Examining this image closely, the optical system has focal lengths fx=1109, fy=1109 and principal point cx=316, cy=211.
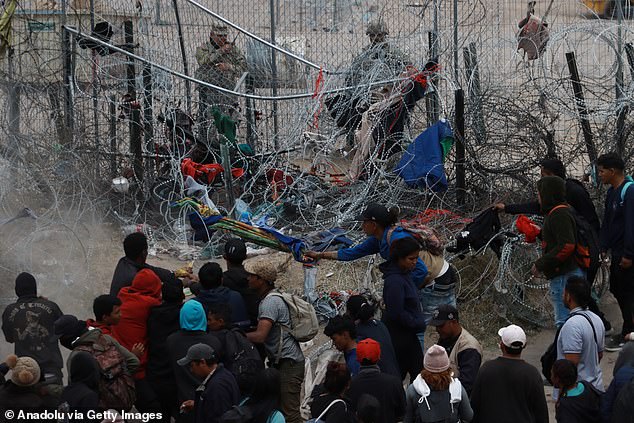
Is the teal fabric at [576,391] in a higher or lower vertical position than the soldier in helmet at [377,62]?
lower

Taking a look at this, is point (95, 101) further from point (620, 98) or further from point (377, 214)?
point (620, 98)

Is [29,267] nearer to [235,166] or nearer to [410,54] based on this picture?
[235,166]

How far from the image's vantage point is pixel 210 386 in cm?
582

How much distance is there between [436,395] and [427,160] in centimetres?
467

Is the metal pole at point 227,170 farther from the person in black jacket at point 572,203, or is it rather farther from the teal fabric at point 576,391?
the teal fabric at point 576,391

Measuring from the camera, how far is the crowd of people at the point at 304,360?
5.73m

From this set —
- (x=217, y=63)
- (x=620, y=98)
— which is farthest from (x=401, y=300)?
(x=217, y=63)

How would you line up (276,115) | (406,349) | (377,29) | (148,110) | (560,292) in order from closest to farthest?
1. (406,349)
2. (560,292)
3. (148,110)
4. (377,29)
5. (276,115)

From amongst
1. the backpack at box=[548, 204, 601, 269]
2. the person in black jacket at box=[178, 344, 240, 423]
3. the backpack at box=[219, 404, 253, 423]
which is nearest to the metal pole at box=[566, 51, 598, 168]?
the backpack at box=[548, 204, 601, 269]

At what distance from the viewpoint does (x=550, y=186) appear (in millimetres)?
7691

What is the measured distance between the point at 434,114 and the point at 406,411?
5539 mm

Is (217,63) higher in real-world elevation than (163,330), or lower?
higher

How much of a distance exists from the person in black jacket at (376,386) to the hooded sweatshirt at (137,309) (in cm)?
155

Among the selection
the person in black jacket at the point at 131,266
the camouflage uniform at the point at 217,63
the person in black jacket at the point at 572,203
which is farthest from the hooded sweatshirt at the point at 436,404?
the camouflage uniform at the point at 217,63
